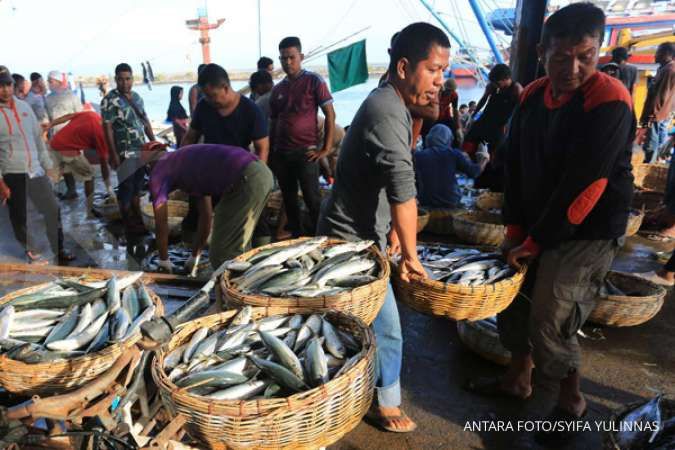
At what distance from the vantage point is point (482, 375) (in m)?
3.36

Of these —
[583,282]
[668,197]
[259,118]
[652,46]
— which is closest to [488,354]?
[583,282]

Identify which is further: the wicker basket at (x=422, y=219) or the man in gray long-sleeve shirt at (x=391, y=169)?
the wicker basket at (x=422, y=219)

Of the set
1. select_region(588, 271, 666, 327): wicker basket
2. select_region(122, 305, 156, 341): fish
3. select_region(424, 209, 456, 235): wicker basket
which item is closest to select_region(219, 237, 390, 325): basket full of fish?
select_region(122, 305, 156, 341): fish

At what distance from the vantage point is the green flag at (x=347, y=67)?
33.3 feet

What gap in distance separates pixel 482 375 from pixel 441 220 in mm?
3061

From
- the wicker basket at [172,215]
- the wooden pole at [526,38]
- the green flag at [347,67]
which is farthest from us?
the green flag at [347,67]

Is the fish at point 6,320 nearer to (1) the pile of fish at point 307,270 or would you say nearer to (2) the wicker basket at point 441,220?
(1) the pile of fish at point 307,270

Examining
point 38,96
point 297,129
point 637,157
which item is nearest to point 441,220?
point 297,129

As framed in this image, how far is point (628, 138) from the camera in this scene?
2.42 m

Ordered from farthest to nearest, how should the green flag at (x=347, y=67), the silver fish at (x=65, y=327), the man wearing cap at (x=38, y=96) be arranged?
the green flag at (x=347, y=67) < the man wearing cap at (x=38, y=96) < the silver fish at (x=65, y=327)

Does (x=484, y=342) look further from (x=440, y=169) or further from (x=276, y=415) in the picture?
(x=440, y=169)

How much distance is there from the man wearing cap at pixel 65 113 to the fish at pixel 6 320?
6733 mm

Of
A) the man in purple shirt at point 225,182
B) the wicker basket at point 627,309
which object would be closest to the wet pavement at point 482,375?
the wicker basket at point 627,309

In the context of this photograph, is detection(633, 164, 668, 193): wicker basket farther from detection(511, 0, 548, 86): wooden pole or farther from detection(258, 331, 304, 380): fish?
detection(258, 331, 304, 380): fish
